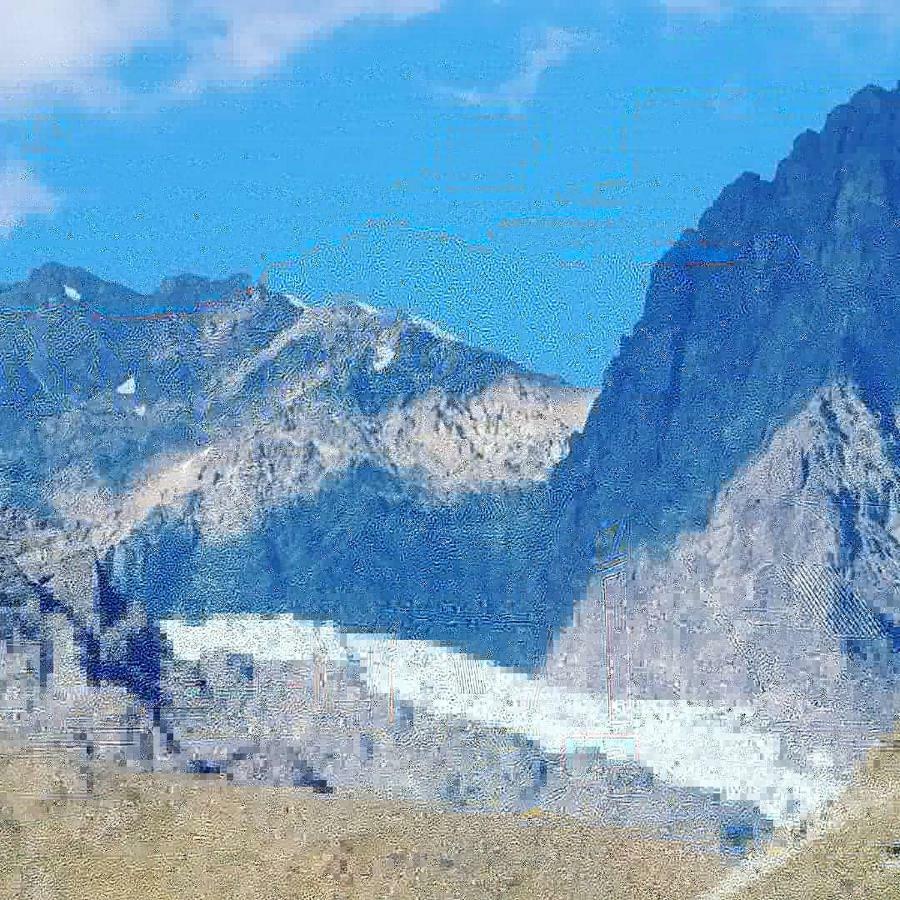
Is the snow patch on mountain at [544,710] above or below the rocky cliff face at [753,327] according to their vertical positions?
below

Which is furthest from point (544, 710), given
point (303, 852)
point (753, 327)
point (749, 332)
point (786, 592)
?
point (303, 852)

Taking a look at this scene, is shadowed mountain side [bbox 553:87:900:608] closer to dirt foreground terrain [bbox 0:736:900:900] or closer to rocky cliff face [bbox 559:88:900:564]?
rocky cliff face [bbox 559:88:900:564]

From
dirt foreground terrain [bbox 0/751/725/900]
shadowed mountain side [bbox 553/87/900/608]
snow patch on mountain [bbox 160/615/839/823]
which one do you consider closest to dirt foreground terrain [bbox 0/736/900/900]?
dirt foreground terrain [bbox 0/751/725/900]

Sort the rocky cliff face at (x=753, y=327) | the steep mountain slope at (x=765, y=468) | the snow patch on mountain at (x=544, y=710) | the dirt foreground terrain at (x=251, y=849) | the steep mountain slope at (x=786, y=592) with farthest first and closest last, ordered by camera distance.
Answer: the rocky cliff face at (x=753, y=327) → the steep mountain slope at (x=765, y=468) → the steep mountain slope at (x=786, y=592) → the snow patch on mountain at (x=544, y=710) → the dirt foreground terrain at (x=251, y=849)

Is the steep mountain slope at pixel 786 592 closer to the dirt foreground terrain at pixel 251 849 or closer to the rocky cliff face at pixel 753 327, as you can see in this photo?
the rocky cliff face at pixel 753 327

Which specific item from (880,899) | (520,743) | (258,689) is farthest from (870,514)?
(880,899)

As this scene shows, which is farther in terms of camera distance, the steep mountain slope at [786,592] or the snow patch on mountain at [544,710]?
the steep mountain slope at [786,592]

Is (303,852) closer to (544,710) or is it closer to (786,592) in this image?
(544,710)

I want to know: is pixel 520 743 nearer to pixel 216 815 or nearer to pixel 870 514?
pixel 870 514

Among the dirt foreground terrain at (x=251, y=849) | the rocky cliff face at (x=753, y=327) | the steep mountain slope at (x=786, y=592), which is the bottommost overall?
the dirt foreground terrain at (x=251, y=849)

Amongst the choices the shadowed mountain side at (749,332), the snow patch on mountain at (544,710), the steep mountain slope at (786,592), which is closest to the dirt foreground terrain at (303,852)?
the snow patch on mountain at (544,710)

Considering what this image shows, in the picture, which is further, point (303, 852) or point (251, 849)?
point (251, 849)
